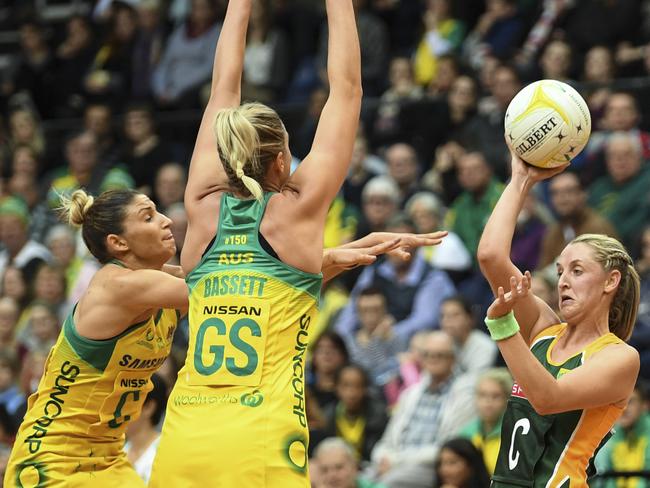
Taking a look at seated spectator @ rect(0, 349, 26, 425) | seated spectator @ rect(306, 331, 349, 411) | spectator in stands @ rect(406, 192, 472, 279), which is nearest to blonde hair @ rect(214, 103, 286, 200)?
seated spectator @ rect(306, 331, 349, 411)

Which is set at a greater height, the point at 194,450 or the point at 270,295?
the point at 270,295

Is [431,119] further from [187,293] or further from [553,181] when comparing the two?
[187,293]

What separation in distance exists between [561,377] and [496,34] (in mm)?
8594

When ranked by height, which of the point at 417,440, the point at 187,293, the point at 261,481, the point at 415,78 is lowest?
the point at 417,440

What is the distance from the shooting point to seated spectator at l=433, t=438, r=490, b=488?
26.1 feet

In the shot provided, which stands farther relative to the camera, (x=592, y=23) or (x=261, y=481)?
(x=592, y=23)

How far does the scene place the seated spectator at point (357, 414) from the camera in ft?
30.8

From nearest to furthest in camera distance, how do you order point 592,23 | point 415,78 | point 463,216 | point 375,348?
Result: point 375,348
point 463,216
point 592,23
point 415,78

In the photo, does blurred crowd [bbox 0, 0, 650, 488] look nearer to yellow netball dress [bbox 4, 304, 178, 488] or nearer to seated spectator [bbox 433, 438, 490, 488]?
seated spectator [bbox 433, 438, 490, 488]

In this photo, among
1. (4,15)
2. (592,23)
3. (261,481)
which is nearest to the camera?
(261,481)

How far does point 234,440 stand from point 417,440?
15.1 feet

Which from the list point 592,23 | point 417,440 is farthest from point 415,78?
point 417,440

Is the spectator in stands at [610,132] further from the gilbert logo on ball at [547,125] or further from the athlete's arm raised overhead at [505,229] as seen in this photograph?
the athlete's arm raised overhead at [505,229]

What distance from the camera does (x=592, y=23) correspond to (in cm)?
1216
